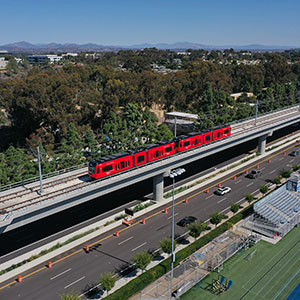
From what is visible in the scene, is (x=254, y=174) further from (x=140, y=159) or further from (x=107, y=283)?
(x=107, y=283)

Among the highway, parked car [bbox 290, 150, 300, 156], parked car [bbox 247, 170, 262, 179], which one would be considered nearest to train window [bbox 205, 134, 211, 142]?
the highway

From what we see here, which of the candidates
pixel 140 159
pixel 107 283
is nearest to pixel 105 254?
pixel 107 283

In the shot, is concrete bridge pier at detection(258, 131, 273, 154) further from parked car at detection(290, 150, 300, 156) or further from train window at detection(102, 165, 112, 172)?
train window at detection(102, 165, 112, 172)

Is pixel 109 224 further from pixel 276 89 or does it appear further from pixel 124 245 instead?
pixel 276 89

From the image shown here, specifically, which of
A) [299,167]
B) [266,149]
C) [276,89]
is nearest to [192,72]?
[276,89]

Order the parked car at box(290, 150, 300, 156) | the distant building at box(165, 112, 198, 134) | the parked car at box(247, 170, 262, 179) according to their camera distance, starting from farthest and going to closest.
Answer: the distant building at box(165, 112, 198, 134) → the parked car at box(290, 150, 300, 156) → the parked car at box(247, 170, 262, 179)

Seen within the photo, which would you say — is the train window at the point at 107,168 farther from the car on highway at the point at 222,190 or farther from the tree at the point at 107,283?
the car on highway at the point at 222,190
